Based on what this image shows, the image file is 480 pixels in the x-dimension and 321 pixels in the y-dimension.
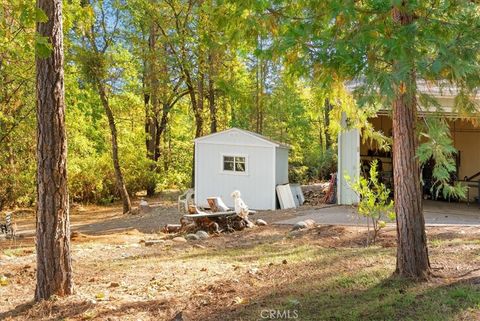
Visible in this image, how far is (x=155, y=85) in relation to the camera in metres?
21.4

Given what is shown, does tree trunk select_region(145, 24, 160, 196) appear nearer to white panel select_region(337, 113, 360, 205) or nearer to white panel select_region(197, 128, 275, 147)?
white panel select_region(197, 128, 275, 147)

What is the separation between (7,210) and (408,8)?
2107 cm

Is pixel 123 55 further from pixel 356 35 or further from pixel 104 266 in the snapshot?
pixel 356 35

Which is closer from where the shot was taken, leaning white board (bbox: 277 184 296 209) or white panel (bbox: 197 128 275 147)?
leaning white board (bbox: 277 184 296 209)

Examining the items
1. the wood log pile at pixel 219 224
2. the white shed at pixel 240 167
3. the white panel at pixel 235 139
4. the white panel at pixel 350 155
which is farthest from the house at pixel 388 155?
the wood log pile at pixel 219 224

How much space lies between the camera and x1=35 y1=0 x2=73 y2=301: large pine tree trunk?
4.88 metres

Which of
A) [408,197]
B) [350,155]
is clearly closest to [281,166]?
[350,155]

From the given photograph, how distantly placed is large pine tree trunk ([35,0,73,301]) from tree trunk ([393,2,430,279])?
3.52 meters

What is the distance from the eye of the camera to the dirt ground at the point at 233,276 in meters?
4.60

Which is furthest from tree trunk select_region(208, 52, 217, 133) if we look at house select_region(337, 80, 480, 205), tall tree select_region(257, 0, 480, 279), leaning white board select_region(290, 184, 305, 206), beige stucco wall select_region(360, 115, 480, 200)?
tall tree select_region(257, 0, 480, 279)

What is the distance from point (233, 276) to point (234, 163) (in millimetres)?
10307

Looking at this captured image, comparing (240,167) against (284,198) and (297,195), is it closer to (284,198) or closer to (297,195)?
(284,198)

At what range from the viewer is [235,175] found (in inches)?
631

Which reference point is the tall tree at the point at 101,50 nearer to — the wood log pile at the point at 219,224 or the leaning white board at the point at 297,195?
the leaning white board at the point at 297,195
